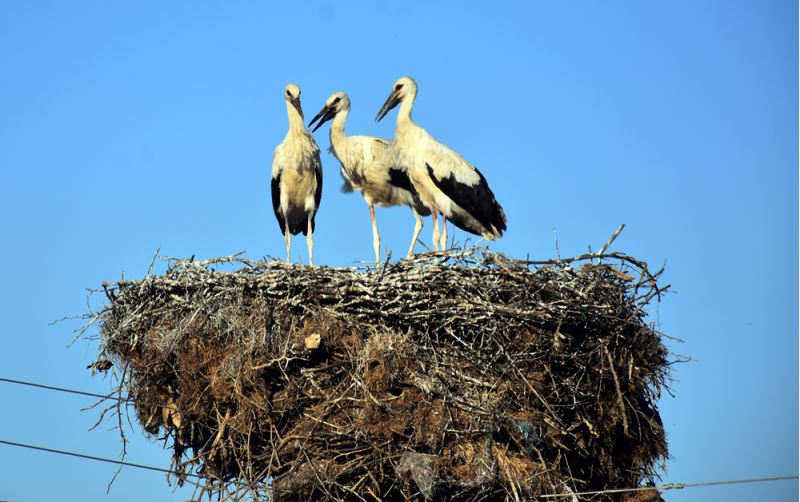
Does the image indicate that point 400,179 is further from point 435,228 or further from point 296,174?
point 296,174

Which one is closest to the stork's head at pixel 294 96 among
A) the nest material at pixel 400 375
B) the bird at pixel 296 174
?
the bird at pixel 296 174

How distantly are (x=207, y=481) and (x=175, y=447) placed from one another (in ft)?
2.78

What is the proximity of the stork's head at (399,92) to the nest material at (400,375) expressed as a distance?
3245 mm

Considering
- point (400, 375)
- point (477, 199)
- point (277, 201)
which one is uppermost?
point (277, 201)

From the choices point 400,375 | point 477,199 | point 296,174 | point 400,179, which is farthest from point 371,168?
point 400,375

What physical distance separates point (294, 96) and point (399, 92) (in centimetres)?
98

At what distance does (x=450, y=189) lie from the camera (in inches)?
468

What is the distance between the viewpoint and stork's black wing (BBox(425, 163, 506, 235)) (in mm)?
11891

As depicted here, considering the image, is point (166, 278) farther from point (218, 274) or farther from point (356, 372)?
point (356, 372)

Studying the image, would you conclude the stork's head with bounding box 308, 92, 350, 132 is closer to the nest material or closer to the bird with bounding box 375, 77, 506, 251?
the bird with bounding box 375, 77, 506, 251

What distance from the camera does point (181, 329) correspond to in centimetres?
945

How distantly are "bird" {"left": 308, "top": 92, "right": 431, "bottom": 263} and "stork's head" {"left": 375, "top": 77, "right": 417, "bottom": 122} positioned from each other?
401mm

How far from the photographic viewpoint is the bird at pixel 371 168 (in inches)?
484

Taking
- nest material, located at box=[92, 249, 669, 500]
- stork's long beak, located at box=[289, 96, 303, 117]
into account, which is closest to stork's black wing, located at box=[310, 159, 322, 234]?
stork's long beak, located at box=[289, 96, 303, 117]
